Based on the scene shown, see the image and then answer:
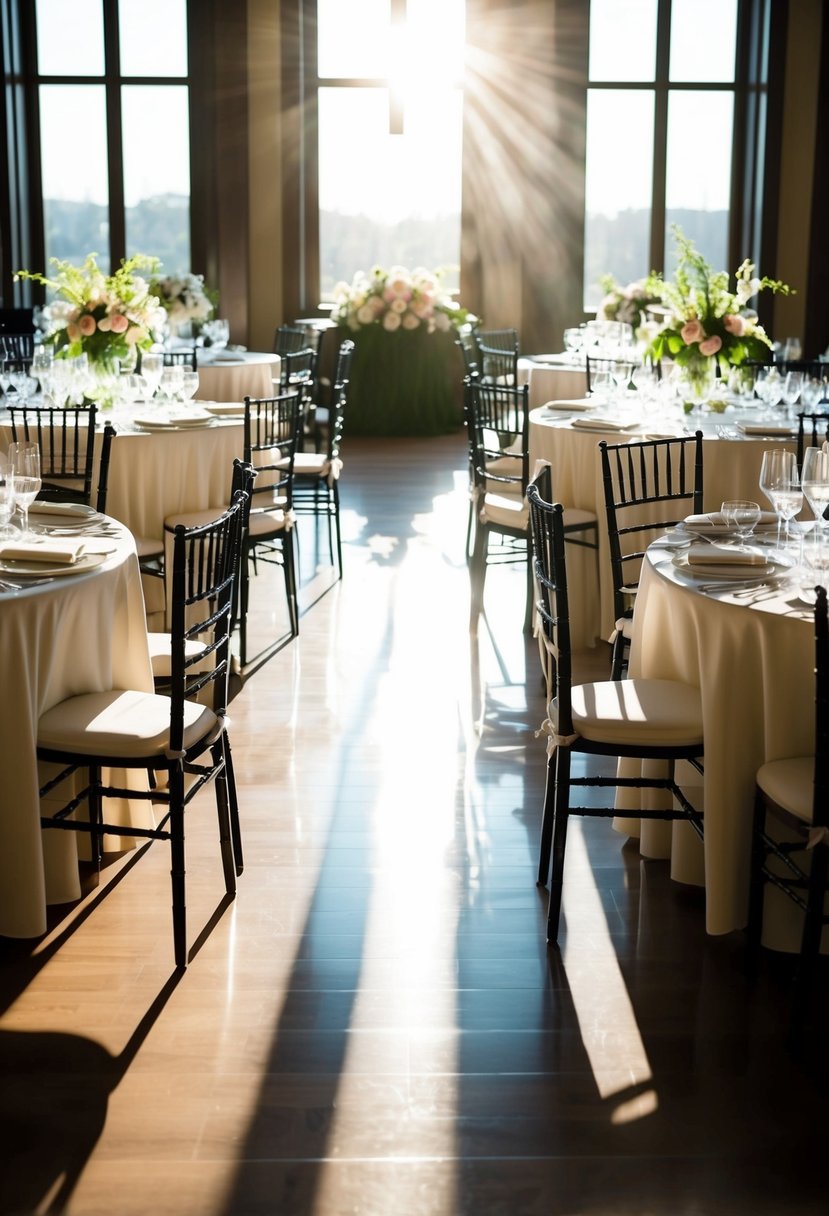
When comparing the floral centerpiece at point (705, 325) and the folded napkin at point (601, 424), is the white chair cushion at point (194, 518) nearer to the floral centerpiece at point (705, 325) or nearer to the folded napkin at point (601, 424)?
the folded napkin at point (601, 424)

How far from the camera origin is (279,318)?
12914 millimetres

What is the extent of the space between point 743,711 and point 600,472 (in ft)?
9.00

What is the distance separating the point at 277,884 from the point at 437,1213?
138 centimetres

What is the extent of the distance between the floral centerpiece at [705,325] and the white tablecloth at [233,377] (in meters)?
3.30

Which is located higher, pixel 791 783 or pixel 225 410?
pixel 225 410

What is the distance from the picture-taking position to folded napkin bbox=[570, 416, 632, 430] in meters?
5.94

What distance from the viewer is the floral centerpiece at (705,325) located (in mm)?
6078

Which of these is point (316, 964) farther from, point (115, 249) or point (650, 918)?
point (115, 249)

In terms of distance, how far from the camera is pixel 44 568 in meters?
3.46

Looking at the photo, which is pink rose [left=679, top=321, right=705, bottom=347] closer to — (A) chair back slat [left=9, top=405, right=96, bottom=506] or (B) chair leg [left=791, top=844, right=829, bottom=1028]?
(A) chair back slat [left=9, top=405, right=96, bottom=506]

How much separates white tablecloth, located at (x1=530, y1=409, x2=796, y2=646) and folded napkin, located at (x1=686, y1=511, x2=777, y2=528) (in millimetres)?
1499

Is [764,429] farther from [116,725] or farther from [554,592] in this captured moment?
[116,725]

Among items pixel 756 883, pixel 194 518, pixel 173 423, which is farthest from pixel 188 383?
pixel 756 883

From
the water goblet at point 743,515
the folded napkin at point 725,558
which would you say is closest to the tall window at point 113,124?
the water goblet at point 743,515
